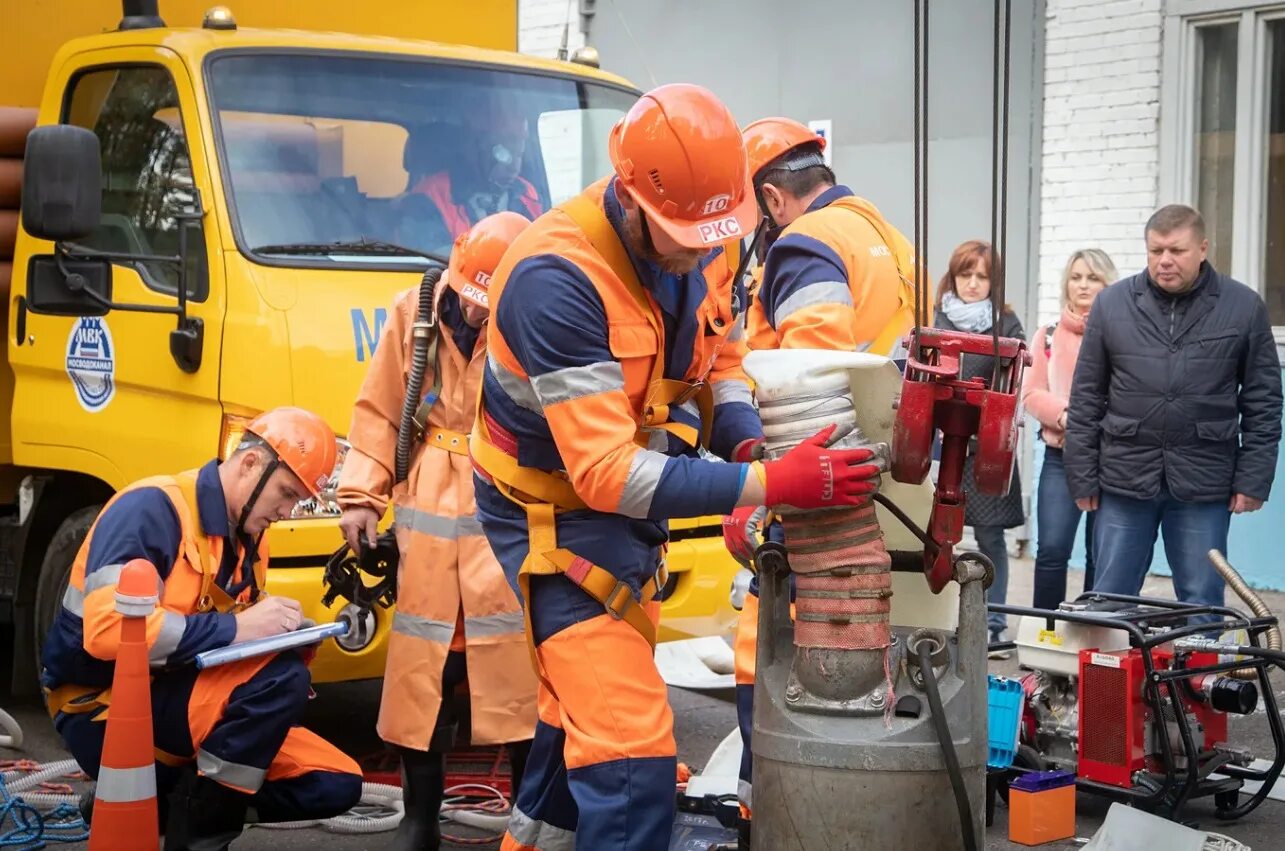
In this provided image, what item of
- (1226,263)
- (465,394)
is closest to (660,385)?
(465,394)

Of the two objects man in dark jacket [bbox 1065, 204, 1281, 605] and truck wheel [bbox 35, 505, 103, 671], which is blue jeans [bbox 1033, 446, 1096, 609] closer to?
man in dark jacket [bbox 1065, 204, 1281, 605]

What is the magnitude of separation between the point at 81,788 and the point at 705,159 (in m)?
3.34

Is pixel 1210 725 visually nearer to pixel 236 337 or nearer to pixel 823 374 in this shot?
pixel 823 374

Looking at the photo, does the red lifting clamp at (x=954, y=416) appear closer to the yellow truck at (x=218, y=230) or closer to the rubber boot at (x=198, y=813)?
the rubber boot at (x=198, y=813)

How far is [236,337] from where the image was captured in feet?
17.4

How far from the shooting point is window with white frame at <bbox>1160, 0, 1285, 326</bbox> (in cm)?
932

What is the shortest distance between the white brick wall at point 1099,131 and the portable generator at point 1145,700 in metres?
4.66

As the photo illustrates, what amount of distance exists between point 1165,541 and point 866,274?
105 inches

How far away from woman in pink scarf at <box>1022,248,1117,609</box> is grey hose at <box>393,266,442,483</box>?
11.0 ft

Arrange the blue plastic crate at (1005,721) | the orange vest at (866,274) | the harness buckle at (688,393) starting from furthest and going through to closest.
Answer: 1. the blue plastic crate at (1005,721)
2. the orange vest at (866,274)
3. the harness buckle at (688,393)

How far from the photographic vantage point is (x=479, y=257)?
4.68 meters

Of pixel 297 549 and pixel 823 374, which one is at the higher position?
pixel 823 374

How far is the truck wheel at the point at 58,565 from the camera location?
5.98 m

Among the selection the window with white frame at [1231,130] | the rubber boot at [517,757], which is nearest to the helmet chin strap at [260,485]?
the rubber boot at [517,757]
